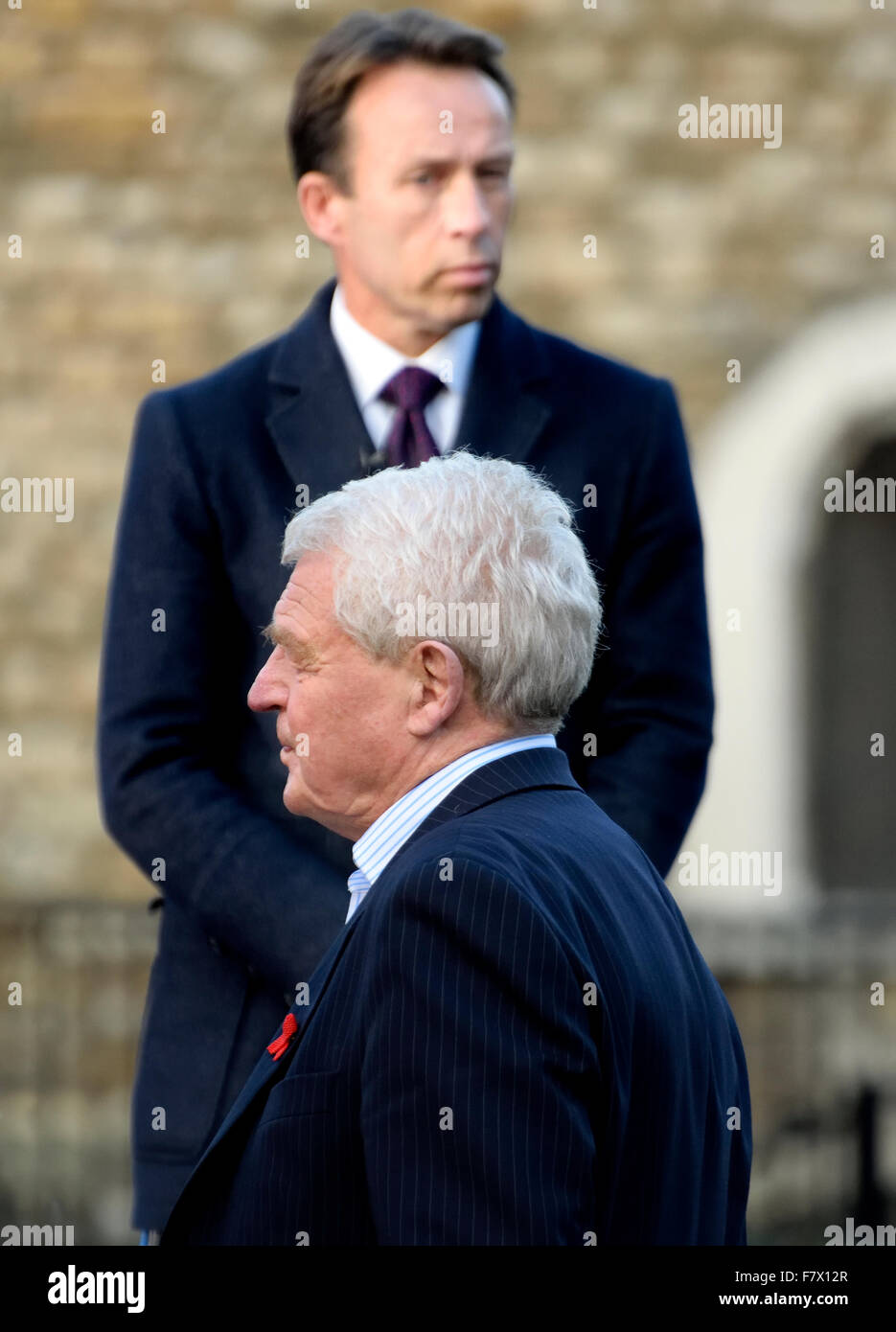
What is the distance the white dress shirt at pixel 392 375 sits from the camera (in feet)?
9.71

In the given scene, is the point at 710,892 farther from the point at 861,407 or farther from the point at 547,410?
the point at 547,410

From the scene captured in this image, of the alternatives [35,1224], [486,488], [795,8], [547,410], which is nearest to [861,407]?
[795,8]

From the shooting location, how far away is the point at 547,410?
2939 mm

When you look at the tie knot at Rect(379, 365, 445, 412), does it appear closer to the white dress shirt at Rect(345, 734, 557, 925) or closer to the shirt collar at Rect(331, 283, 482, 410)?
the shirt collar at Rect(331, 283, 482, 410)

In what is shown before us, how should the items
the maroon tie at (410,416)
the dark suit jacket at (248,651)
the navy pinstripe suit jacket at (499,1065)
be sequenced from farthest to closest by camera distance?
the maroon tie at (410,416)
the dark suit jacket at (248,651)
the navy pinstripe suit jacket at (499,1065)

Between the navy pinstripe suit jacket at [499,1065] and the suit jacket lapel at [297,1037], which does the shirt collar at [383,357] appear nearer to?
the navy pinstripe suit jacket at [499,1065]

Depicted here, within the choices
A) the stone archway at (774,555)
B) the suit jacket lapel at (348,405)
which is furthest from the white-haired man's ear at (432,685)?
the stone archway at (774,555)

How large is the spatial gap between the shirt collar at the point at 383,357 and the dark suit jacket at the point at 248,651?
22 millimetres

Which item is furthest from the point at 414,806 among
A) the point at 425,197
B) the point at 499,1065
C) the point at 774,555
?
the point at 774,555

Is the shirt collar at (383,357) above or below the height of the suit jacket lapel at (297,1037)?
above

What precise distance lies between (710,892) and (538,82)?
2.84m

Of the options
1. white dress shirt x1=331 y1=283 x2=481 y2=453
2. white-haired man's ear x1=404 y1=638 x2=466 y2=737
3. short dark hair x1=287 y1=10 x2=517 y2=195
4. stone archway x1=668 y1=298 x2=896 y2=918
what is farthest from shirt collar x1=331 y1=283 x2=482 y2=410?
stone archway x1=668 y1=298 x2=896 y2=918

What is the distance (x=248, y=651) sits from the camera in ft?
9.55

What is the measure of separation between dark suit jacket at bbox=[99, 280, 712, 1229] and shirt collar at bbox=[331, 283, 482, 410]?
0.02m
